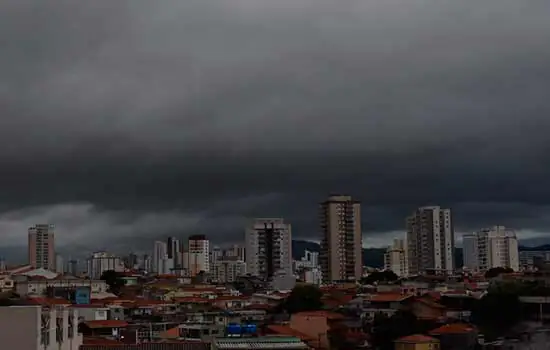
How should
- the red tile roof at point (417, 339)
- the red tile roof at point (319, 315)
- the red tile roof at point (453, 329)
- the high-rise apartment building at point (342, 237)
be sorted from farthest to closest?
the high-rise apartment building at point (342, 237) < the red tile roof at point (319, 315) < the red tile roof at point (453, 329) < the red tile roof at point (417, 339)

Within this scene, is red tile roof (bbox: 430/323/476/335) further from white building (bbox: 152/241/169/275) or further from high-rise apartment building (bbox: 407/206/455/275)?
white building (bbox: 152/241/169/275)

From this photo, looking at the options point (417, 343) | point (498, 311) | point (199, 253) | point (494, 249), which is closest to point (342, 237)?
point (494, 249)

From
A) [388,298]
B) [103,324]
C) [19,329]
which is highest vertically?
[19,329]

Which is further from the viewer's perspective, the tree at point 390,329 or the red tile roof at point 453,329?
the tree at point 390,329

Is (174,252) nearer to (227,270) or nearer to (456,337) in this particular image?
(227,270)

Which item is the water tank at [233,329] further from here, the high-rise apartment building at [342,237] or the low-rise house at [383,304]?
the high-rise apartment building at [342,237]

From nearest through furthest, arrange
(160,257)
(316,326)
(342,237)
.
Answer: (316,326)
(342,237)
(160,257)

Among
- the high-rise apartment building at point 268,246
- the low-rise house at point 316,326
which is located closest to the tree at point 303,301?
the low-rise house at point 316,326
